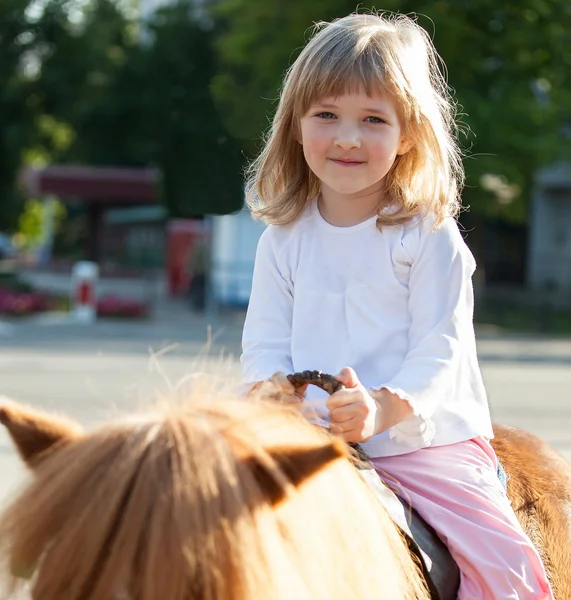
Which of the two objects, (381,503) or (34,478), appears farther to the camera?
(381,503)

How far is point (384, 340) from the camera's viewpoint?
213 centimetres

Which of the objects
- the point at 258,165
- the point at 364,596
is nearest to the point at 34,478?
the point at 364,596

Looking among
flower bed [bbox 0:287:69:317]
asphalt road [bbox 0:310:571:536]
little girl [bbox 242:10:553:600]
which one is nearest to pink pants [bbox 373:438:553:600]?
little girl [bbox 242:10:553:600]

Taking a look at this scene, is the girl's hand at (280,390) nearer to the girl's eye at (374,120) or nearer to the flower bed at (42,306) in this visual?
the girl's eye at (374,120)

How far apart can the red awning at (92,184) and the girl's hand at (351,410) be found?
112 feet

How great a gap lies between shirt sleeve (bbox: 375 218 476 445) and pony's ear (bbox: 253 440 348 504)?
0.48 meters

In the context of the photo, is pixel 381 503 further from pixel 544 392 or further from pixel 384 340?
pixel 544 392

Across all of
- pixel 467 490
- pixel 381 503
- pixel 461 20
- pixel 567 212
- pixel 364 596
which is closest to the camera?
pixel 364 596

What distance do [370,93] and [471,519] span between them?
865mm

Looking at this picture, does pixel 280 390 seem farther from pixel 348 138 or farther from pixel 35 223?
pixel 35 223

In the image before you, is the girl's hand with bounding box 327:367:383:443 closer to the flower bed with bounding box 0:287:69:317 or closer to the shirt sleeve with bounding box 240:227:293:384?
the shirt sleeve with bounding box 240:227:293:384

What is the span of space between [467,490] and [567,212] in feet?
123

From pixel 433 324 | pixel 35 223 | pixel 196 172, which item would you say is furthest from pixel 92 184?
pixel 35 223

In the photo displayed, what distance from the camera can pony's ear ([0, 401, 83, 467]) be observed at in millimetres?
1581
